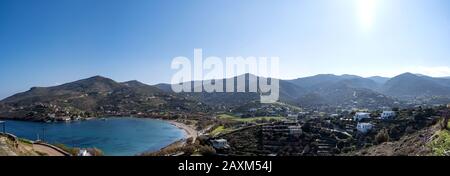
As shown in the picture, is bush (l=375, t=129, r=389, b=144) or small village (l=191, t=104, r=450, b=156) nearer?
bush (l=375, t=129, r=389, b=144)

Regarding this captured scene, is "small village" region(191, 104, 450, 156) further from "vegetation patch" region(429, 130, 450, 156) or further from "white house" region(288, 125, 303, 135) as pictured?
"vegetation patch" region(429, 130, 450, 156)

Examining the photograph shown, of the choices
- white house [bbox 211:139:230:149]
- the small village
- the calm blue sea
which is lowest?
the calm blue sea

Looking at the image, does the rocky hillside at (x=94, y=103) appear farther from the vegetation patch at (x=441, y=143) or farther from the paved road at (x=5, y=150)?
the vegetation patch at (x=441, y=143)

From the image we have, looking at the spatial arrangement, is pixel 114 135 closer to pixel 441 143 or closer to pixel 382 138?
pixel 382 138

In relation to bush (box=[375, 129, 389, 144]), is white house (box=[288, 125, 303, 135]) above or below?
below

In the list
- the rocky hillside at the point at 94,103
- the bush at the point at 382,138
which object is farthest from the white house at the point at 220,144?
the rocky hillside at the point at 94,103

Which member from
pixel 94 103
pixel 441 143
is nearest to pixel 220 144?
pixel 441 143

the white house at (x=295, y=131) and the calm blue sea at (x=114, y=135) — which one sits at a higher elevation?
the white house at (x=295, y=131)

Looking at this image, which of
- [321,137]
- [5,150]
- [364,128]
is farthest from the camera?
[364,128]

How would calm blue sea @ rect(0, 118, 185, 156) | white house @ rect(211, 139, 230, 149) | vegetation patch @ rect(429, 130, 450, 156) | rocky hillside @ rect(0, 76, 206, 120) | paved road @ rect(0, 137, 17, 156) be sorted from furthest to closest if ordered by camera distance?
rocky hillside @ rect(0, 76, 206, 120) → calm blue sea @ rect(0, 118, 185, 156) → white house @ rect(211, 139, 230, 149) → vegetation patch @ rect(429, 130, 450, 156) → paved road @ rect(0, 137, 17, 156)

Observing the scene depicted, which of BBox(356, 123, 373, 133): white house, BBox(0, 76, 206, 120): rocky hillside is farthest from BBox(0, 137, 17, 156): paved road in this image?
BBox(0, 76, 206, 120): rocky hillside
